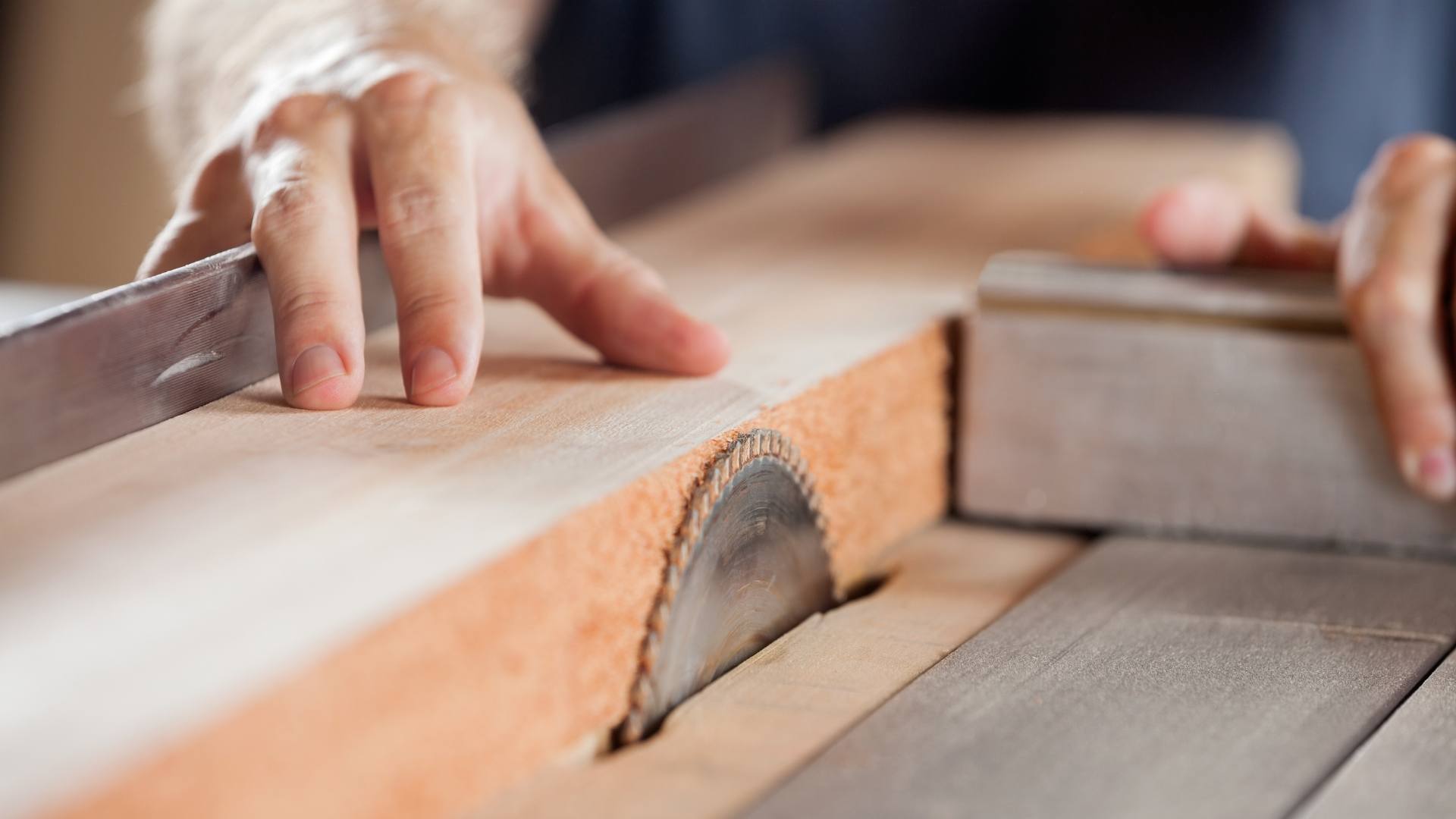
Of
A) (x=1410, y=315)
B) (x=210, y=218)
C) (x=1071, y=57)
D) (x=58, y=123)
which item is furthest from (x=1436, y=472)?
(x=58, y=123)

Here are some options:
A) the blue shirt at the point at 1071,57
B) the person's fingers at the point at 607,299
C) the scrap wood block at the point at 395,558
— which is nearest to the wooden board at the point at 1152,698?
the scrap wood block at the point at 395,558

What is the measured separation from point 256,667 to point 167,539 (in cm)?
13

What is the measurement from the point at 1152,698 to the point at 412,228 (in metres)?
0.48

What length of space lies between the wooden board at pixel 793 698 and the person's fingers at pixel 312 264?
26 cm

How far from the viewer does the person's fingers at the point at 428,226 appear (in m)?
0.72

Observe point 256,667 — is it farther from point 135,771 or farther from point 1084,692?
point 1084,692

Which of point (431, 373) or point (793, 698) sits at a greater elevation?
point (431, 373)

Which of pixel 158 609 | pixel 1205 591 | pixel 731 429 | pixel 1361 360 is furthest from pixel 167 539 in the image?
pixel 1361 360

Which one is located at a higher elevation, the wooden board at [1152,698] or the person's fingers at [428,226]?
the person's fingers at [428,226]

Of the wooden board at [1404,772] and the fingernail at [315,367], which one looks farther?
the fingernail at [315,367]

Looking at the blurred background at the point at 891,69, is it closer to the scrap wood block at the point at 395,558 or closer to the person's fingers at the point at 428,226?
the person's fingers at the point at 428,226

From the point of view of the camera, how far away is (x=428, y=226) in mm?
753

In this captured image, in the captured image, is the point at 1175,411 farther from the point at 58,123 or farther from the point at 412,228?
the point at 58,123

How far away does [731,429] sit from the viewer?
2.28 ft
